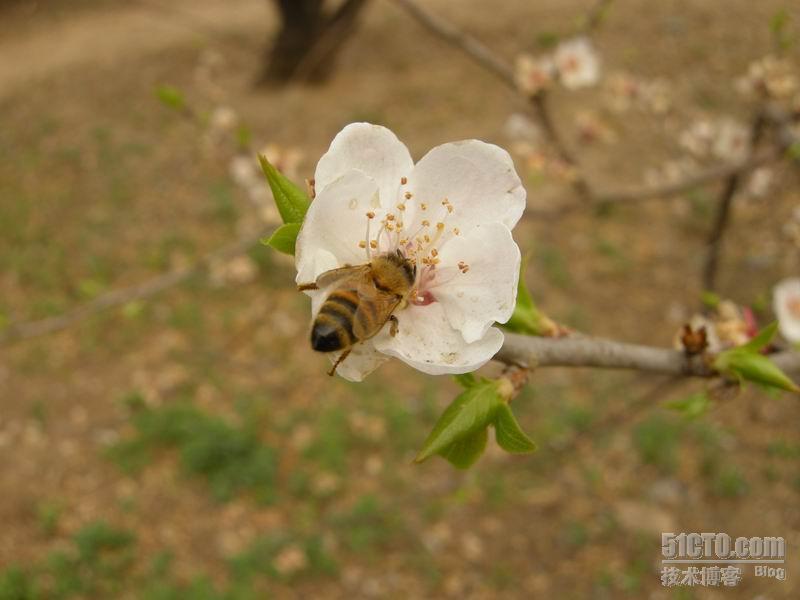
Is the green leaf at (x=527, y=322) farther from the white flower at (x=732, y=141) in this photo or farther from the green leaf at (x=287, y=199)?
the white flower at (x=732, y=141)

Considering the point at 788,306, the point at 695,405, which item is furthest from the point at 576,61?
the point at 695,405

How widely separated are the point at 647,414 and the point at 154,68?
7.12m

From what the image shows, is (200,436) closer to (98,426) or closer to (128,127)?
(98,426)

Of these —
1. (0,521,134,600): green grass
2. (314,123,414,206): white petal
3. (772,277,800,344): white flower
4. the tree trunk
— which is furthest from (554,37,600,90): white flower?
(0,521,134,600): green grass

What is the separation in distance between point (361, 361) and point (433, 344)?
4.4 inches

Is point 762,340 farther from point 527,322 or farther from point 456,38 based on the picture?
point 456,38

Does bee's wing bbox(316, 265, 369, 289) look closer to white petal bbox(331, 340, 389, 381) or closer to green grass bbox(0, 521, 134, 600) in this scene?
white petal bbox(331, 340, 389, 381)

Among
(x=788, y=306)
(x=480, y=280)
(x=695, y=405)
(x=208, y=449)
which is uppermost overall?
(x=480, y=280)

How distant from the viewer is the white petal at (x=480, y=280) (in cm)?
99

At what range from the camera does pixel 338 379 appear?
15.5ft

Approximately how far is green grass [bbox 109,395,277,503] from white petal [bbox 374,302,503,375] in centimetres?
338

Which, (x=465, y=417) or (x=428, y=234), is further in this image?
(x=428, y=234)

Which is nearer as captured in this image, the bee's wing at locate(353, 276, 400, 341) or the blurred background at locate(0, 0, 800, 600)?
the bee's wing at locate(353, 276, 400, 341)

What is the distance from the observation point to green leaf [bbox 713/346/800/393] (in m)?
1.11
